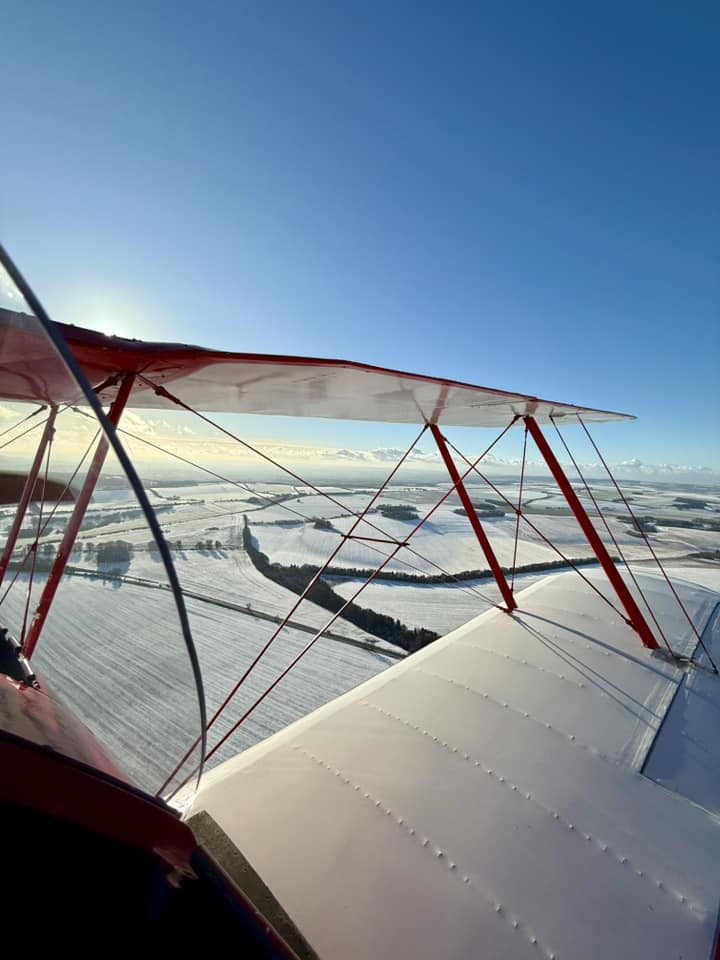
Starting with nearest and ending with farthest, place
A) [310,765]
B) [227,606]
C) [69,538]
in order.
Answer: [69,538] → [310,765] → [227,606]

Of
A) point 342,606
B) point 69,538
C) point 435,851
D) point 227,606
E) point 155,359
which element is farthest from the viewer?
point 342,606

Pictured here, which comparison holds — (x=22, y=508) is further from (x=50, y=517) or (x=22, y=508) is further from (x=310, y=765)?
(x=310, y=765)

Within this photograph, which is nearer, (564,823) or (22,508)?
(22,508)

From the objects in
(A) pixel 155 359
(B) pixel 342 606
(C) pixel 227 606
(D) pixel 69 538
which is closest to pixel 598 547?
(A) pixel 155 359

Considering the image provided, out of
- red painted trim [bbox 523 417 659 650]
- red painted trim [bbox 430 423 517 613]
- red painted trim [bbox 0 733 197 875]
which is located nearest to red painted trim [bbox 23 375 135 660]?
red painted trim [bbox 0 733 197 875]

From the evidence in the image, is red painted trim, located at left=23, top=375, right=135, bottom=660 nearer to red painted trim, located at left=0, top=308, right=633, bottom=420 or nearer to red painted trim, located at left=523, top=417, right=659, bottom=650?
red painted trim, located at left=0, top=308, right=633, bottom=420

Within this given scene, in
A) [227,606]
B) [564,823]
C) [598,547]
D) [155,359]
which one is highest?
[155,359]
